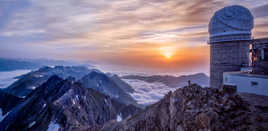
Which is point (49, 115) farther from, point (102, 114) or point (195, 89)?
point (195, 89)

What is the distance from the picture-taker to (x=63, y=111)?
1289 inches

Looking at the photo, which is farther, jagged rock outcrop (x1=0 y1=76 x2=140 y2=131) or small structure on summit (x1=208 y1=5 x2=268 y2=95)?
jagged rock outcrop (x1=0 y1=76 x2=140 y2=131)

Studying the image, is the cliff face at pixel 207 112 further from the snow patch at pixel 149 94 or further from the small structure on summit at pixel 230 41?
the snow patch at pixel 149 94

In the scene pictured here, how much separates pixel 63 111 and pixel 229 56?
3506 cm

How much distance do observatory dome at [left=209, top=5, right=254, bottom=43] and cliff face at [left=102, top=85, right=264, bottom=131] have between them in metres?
13.4

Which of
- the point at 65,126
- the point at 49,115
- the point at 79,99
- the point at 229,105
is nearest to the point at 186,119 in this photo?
the point at 229,105

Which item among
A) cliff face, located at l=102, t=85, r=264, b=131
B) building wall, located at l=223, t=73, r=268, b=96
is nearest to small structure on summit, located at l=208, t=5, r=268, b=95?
building wall, located at l=223, t=73, r=268, b=96

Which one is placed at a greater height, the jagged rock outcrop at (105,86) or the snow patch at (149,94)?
the jagged rock outcrop at (105,86)

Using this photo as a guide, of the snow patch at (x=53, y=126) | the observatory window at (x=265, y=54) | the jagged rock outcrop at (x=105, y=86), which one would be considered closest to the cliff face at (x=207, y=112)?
the observatory window at (x=265, y=54)

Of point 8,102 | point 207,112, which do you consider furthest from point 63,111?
point 8,102

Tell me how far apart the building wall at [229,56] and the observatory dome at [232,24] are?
0.76 m

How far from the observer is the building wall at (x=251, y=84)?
10766 mm

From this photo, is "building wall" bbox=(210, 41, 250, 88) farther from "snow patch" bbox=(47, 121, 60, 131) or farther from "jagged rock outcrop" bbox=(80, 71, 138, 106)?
"jagged rock outcrop" bbox=(80, 71, 138, 106)

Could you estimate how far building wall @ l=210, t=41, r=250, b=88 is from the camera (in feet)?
56.7
